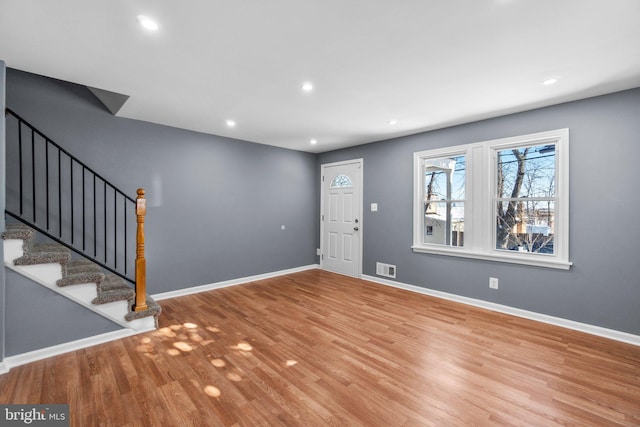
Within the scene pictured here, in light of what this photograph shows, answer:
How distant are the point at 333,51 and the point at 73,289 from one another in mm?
3092

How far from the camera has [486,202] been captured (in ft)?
12.0

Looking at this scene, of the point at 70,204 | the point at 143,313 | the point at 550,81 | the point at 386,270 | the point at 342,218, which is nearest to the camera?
the point at 550,81

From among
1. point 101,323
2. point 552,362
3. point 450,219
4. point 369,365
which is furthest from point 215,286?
point 552,362

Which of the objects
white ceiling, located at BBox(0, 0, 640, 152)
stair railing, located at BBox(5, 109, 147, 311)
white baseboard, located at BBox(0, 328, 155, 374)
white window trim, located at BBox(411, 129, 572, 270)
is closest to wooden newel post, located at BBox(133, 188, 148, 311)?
stair railing, located at BBox(5, 109, 147, 311)

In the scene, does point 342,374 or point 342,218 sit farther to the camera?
point 342,218

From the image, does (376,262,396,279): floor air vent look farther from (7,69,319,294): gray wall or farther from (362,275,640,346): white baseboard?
(7,69,319,294): gray wall

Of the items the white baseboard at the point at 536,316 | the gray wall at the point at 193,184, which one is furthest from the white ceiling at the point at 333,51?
the white baseboard at the point at 536,316

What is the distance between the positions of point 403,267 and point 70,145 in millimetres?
4826

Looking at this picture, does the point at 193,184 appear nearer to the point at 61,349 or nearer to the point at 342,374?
the point at 61,349

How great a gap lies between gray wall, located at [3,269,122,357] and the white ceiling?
1.93 metres

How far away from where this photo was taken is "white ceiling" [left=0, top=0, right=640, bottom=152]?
169cm

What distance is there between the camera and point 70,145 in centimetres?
325

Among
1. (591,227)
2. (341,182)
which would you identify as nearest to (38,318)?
(341,182)

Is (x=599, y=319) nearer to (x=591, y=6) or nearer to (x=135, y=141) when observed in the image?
(x=591, y=6)
